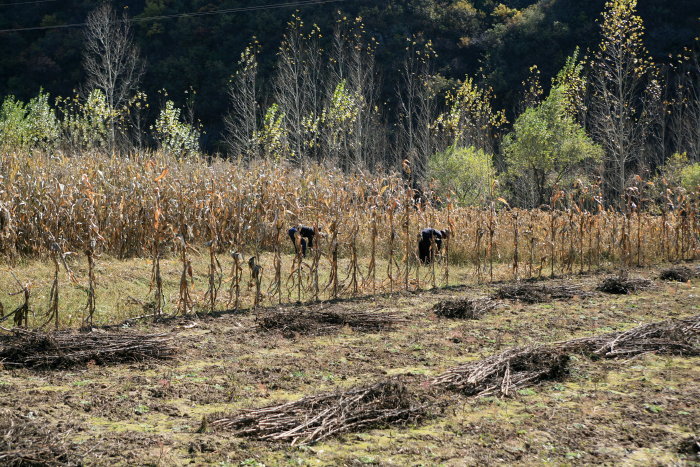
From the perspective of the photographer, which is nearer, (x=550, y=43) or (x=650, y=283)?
(x=650, y=283)

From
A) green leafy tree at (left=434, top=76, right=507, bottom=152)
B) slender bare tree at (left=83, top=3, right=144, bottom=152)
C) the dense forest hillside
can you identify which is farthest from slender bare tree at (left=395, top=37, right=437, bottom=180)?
slender bare tree at (left=83, top=3, right=144, bottom=152)

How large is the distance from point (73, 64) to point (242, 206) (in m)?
45.9

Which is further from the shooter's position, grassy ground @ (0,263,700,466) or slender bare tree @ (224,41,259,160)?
slender bare tree @ (224,41,259,160)

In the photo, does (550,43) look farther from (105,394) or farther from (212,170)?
(105,394)

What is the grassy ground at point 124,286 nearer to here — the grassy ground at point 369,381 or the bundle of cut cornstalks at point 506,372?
the grassy ground at point 369,381

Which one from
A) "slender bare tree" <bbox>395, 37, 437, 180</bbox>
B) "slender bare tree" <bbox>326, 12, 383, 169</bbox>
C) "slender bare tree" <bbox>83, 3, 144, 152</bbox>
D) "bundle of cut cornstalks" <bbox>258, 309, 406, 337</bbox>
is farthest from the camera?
"slender bare tree" <bbox>395, 37, 437, 180</bbox>

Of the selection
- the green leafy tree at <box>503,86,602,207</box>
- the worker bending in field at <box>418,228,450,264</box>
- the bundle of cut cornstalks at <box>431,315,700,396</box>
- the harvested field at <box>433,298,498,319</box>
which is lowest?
the bundle of cut cornstalks at <box>431,315,700,396</box>

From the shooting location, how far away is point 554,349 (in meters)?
5.87

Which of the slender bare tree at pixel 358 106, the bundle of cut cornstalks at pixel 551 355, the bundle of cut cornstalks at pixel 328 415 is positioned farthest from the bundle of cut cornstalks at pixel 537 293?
the slender bare tree at pixel 358 106

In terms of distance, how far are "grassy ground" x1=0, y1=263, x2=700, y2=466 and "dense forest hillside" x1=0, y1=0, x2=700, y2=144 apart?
4096 cm

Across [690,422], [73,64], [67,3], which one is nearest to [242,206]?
[690,422]

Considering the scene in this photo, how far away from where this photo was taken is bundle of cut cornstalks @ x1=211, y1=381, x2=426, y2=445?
4242mm

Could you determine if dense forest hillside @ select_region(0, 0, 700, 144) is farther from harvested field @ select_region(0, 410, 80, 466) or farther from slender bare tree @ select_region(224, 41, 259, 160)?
harvested field @ select_region(0, 410, 80, 466)

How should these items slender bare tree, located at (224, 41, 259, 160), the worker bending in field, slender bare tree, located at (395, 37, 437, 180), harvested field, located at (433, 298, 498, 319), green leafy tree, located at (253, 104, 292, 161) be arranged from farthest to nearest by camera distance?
slender bare tree, located at (395, 37, 437, 180) → slender bare tree, located at (224, 41, 259, 160) → green leafy tree, located at (253, 104, 292, 161) → the worker bending in field → harvested field, located at (433, 298, 498, 319)
